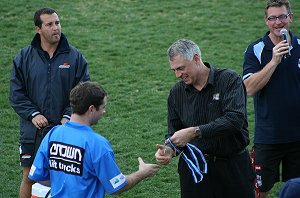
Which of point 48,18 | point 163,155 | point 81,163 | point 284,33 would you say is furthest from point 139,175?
point 48,18

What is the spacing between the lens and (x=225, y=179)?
5.41 metres

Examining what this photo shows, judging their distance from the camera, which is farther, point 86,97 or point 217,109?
point 217,109

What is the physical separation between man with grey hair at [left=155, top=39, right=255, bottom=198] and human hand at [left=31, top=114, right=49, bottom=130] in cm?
173

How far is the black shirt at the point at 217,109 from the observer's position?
507 cm

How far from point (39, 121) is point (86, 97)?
2.08 metres

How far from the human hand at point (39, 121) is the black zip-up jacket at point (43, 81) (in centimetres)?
6

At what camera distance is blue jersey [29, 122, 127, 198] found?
15.4 ft

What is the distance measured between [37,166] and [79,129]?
52 centimetres

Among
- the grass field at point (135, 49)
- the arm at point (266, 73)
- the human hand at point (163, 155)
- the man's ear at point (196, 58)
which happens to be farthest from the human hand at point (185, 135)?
the grass field at point (135, 49)

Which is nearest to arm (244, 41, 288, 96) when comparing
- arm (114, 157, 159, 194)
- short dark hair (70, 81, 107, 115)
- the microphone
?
the microphone

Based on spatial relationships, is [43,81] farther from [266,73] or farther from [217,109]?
[266,73]

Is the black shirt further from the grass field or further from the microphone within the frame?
the grass field

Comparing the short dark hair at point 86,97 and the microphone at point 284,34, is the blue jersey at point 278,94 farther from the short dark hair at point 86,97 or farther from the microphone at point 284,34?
the short dark hair at point 86,97

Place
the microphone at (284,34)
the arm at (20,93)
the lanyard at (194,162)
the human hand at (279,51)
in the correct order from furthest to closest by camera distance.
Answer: the arm at (20,93) < the microphone at (284,34) < the human hand at (279,51) < the lanyard at (194,162)
